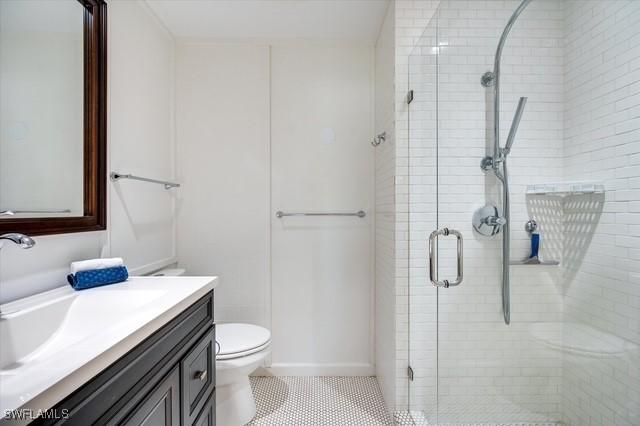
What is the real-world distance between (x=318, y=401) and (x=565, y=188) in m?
1.65

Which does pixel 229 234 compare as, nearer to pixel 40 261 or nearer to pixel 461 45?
pixel 40 261

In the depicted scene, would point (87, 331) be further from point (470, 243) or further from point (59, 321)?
point (470, 243)

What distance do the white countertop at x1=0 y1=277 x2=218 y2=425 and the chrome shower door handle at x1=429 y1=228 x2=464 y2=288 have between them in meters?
0.94

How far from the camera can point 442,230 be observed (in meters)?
1.37

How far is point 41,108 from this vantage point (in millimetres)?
1033

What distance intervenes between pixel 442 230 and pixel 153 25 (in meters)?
1.97

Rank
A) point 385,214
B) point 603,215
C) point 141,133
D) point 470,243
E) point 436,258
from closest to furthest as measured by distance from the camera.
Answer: point 603,215
point 470,243
point 436,258
point 141,133
point 385,214

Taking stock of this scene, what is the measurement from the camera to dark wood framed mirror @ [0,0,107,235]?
93cm

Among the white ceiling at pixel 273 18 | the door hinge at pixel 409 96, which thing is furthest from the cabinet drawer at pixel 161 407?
the white ceiling at pixel 273 18

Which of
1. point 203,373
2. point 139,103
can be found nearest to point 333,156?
point 139,103

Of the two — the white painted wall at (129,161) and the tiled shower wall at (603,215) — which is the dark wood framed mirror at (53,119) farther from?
the tiled shower wall at (603,215)

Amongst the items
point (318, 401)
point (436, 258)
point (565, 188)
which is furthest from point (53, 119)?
point (318, 401)

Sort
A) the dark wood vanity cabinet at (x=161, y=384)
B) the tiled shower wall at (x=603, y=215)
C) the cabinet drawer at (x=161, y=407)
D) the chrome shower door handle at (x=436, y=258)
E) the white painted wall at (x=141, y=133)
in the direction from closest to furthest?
1. the dark wood vanity cabinet at (x=161, y=384)
2. the cabinet drawer at (x=161, y=407)
3. the tiled shower wall at (x=603, y=215)
4. the chrome shower door handle at (x=436, y=258)
5. the white painted wall at (x=141, y=133)

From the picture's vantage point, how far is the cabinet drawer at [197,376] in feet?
3.12
